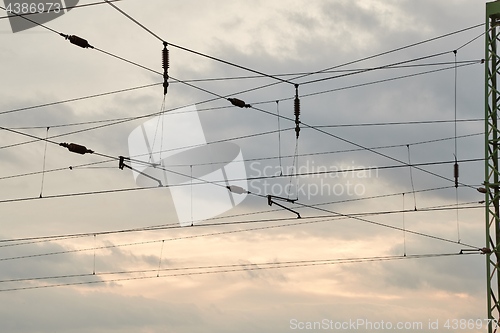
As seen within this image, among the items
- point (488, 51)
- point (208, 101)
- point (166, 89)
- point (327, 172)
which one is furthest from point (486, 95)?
point (166, 89)

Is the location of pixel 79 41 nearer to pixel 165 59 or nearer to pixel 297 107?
pixel 165 59

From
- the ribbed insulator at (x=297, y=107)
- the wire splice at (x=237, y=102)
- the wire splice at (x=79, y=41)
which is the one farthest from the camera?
the ribbed insulator at (x=297, y=107)

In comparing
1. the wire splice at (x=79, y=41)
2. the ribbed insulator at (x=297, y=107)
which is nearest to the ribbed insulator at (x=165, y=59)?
the wire splice at (x=79, y=41)

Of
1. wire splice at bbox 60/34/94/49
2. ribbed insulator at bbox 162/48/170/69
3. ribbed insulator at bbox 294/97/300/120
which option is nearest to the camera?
wire splice at bbox 60/34/94/49

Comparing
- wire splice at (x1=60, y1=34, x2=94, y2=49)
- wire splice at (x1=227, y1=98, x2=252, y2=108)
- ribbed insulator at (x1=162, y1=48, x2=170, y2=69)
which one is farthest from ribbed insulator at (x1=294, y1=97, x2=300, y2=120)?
wire splice at (x1=60, y1=34, x2=94, y2=49)

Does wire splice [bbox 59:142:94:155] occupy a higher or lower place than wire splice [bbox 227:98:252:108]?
lower

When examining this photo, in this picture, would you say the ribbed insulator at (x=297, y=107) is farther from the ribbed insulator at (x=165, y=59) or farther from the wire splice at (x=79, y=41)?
the wire splice at (x=79, y=41)

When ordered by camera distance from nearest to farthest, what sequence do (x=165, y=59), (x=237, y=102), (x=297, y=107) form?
(x=165, y=59) < (x=237, y=102) < (x=297, y=107)

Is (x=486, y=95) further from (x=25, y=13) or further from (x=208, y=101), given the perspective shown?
(x=25, y=13)

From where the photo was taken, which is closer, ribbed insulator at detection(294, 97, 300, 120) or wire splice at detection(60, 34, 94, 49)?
wire splice at detection(60, 34, 94, 49)

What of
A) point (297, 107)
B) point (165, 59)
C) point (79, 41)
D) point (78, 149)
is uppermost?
point (165, 59)

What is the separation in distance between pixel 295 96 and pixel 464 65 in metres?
6.37

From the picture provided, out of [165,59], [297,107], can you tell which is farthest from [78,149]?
[297,107]

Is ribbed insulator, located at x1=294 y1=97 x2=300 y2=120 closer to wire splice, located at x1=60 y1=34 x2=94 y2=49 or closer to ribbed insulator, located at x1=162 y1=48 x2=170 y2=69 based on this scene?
ribbed insulator, located at x1=162 y1=48 x2=170 y2=69
